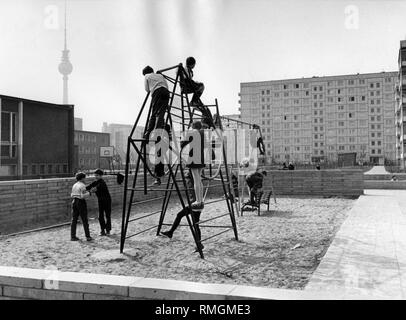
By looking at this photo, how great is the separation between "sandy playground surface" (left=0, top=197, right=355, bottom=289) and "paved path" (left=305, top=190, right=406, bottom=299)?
284 mm

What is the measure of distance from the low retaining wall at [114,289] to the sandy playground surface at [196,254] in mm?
1396

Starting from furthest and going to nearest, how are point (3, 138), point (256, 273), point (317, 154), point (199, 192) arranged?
point (317, 154) < point (3, 138) < point (199, 192) < point (256, 273)

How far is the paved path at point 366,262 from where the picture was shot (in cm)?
466

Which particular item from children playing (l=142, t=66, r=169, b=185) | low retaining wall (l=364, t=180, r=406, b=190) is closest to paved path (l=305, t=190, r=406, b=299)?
children playing (l=142, t=66, r=169, b=185)

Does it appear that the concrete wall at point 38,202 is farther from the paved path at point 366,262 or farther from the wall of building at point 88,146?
the wall of building at point 88,146

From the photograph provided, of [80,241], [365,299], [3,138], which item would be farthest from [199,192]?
[3,138]

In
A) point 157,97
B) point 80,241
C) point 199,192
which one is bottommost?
point 80,241

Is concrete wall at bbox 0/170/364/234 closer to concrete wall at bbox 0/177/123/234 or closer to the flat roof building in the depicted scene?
concrete wall at bbox 0/177/123/234

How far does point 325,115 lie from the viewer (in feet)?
344

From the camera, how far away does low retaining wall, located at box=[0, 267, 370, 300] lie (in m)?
3.75

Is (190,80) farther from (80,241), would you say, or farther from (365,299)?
(365,299)
